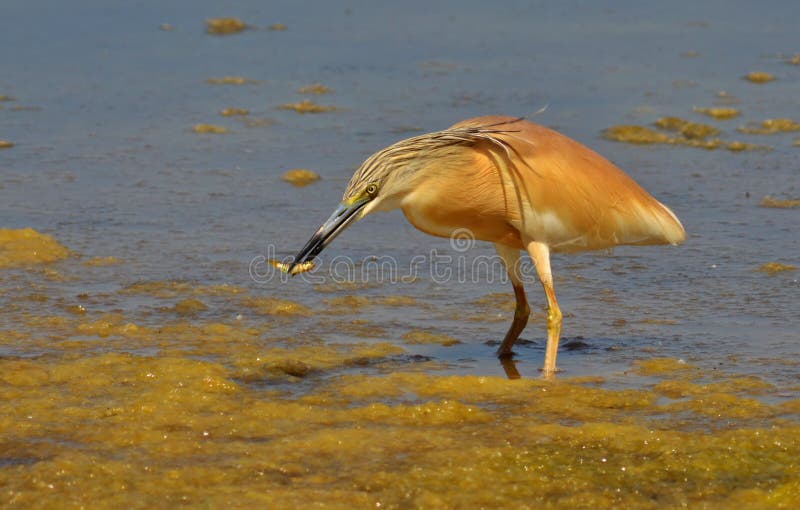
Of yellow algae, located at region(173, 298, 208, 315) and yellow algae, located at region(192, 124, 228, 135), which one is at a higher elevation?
yellow algae, located at region(192, 124, 228, 135)

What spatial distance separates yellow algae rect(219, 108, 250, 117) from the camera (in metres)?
11.1

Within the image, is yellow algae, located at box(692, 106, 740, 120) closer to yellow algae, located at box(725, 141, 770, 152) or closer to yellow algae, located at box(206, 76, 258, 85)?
yellow algae, located at box(725, 141, 770, 152)

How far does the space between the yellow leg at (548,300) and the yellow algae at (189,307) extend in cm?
184

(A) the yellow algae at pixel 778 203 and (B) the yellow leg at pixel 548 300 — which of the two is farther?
(A) the yellow algae at pixel 778 203

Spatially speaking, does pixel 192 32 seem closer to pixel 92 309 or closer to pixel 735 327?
pixel 92 309

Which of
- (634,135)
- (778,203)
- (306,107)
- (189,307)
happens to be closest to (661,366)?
(189,307)

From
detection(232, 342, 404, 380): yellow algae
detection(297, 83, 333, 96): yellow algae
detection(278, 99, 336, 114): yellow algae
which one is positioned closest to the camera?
detection(232, 342, 404, 380): yellow algae

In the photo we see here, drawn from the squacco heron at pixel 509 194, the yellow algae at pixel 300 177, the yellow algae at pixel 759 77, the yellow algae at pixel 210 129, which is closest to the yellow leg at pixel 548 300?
the squacco heron at pixel 509 194

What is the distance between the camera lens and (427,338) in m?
6.77

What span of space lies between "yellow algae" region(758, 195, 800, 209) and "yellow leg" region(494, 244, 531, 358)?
9.67 feet

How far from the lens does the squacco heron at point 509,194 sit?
6.00 meters

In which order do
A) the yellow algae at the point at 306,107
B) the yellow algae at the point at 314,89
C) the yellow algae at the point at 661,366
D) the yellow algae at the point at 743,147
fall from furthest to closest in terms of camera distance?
the yellow algae at the point at 314,89 < the yellow algae at the point at 306,107 < the yellow algae at the point at 743,147 < the yellow algae at the point at 661,366

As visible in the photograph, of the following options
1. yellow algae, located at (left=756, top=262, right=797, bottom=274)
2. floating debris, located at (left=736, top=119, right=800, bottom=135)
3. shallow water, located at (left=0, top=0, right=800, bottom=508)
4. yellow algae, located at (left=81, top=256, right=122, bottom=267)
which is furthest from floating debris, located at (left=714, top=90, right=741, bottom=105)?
yellow algae, located at (left=81, top=256, right=122, bottom=267)

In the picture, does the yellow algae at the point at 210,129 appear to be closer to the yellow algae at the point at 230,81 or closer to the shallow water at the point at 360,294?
the shallow water at the point at 360,294
